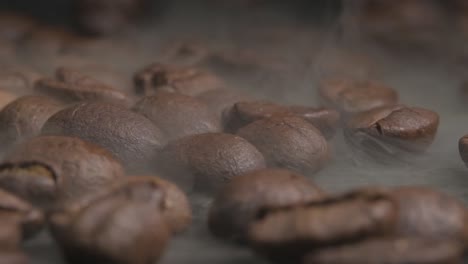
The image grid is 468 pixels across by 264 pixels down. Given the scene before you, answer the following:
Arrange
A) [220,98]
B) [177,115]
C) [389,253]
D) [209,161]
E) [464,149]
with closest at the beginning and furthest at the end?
[389,253], [209,161], [464,149], [177,115], [220,98]

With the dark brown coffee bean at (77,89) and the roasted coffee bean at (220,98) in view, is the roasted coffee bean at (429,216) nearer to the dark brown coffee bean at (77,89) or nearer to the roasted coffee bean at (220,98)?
the roasted coffee bean at (220,98)

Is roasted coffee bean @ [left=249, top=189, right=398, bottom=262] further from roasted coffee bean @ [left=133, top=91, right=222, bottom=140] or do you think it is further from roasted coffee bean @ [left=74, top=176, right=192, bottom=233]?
roasted coffee bean @ [left=133, top=91, right=222, bottom=140]

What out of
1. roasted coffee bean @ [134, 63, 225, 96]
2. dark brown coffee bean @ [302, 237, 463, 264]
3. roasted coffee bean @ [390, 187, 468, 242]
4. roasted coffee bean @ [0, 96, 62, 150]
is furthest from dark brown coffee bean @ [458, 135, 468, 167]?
roasted coffee bean @ [0, 96, 62, 150]

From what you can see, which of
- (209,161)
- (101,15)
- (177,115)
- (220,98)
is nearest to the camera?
(209,161)

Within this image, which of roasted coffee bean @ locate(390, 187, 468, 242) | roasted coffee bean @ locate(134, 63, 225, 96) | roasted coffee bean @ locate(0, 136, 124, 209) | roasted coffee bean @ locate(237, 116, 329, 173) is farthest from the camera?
roasted coffee bean @ locate(134, 63, 225, 96)

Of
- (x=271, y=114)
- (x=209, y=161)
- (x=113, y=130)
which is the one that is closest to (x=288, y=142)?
(x=271, y=114)

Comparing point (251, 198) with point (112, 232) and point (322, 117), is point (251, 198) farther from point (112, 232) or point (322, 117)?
point (322, 117)

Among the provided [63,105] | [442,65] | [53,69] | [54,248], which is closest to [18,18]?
[53,69]

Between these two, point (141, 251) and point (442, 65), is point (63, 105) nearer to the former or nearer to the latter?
point (141, 251)
